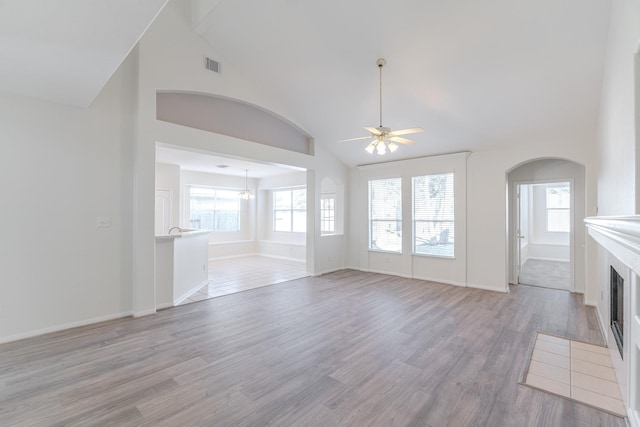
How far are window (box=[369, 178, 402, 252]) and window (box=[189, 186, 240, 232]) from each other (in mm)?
5312

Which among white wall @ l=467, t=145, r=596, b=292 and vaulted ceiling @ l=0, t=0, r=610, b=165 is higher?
vaulted ceiling @ l=0, t=0, r=610, b=165

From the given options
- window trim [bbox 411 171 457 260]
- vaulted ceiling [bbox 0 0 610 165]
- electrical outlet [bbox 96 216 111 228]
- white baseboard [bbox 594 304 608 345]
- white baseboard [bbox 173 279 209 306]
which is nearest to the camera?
vaulted ceiling [bbox 0 0 610 165]

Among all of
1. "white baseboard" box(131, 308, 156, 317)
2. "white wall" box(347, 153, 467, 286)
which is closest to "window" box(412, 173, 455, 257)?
"white wall" box(347, 153, 467, 286)

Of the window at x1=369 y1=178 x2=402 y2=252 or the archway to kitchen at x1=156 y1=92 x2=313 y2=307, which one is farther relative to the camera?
the window at x1=369 y1=178 x2=402 y2=252

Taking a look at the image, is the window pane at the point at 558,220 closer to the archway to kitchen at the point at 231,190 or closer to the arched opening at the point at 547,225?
the arched opening at the point at 547,225

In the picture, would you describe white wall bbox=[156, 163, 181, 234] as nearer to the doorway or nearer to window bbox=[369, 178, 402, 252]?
window bbox=[369, 178, 402, 252]

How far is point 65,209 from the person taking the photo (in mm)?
3600

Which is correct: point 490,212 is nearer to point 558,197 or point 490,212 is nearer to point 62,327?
point 558,197

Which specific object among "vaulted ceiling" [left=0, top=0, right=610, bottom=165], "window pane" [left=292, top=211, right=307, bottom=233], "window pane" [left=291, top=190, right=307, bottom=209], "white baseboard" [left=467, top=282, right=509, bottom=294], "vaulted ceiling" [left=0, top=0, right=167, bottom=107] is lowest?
"white baseboard" [left=467, top=282, right=509, bottom=294]

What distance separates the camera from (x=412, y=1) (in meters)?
3.29

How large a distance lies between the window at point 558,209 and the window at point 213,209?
1051 cm

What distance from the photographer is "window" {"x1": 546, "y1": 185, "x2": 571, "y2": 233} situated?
9305 millimetres

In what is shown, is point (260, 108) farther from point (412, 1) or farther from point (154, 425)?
point (154, 425)

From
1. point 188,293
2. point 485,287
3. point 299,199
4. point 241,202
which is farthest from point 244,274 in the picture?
point 485,287
